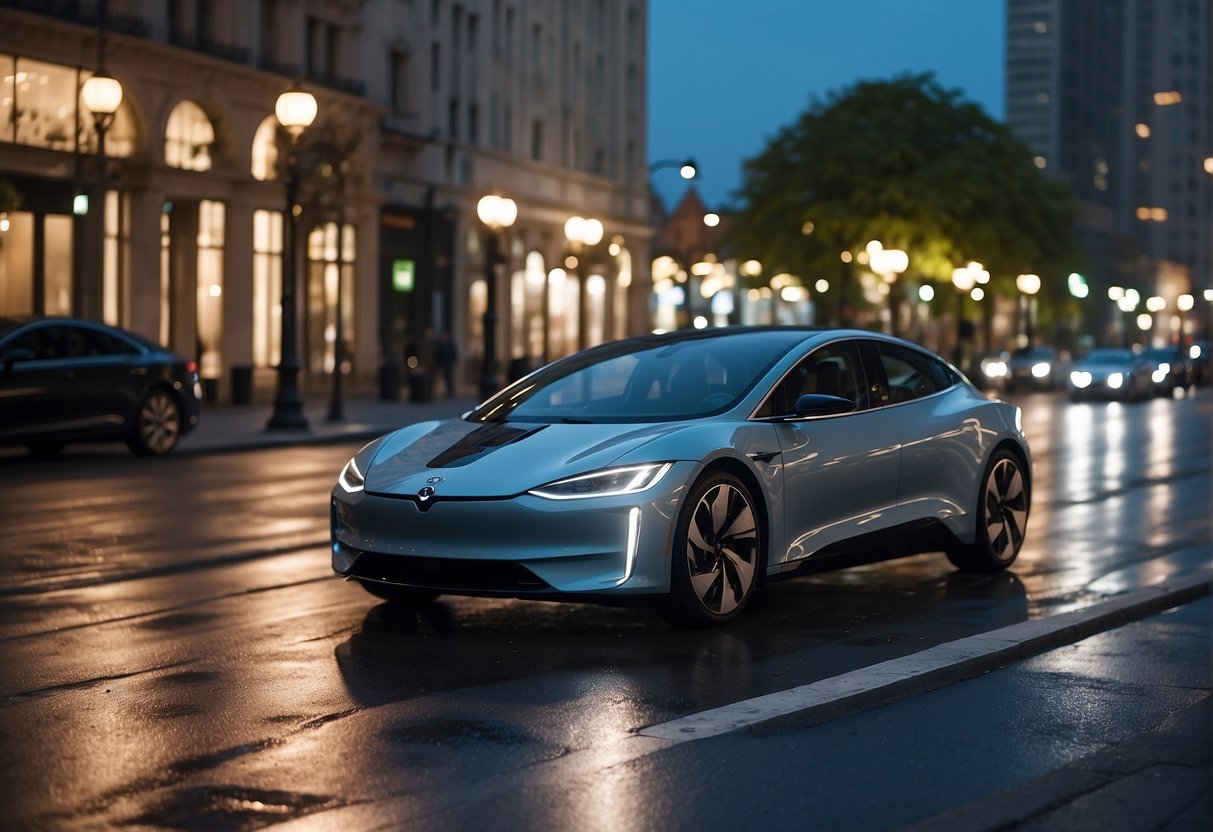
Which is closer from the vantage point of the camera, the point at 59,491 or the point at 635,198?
the point at 59,491

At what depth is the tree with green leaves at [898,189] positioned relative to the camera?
61781 mm

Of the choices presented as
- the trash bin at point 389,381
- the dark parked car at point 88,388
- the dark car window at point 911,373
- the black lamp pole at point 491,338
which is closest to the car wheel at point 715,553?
the dark car window at point 911,373

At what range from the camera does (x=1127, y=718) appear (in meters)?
6.64

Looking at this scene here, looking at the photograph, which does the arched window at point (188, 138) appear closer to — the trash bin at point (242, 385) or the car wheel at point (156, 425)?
the trash bin at point (242, 385)

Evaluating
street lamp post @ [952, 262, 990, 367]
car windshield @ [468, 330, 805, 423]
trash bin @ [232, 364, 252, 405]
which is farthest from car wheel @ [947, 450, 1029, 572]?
street lamp post @ [952, 262, 990, 367]

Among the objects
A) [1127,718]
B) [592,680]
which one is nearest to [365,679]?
[592,680]

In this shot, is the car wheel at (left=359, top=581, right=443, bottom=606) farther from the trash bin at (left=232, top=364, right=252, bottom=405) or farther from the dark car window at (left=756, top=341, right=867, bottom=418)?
the trash bin at (left=232, top=364, right=252, bottom=405)

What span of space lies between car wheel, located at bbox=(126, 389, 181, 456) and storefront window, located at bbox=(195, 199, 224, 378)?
18.9 meters

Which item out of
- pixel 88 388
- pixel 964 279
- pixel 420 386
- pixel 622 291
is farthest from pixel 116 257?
pixel 964 279

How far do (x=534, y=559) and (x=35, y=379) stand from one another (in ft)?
41.6

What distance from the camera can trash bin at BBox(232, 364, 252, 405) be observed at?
127ft

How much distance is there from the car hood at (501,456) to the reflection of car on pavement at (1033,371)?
5636cm

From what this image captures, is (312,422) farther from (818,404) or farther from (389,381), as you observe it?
(818,404)

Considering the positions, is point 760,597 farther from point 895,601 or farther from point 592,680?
point 592,680
